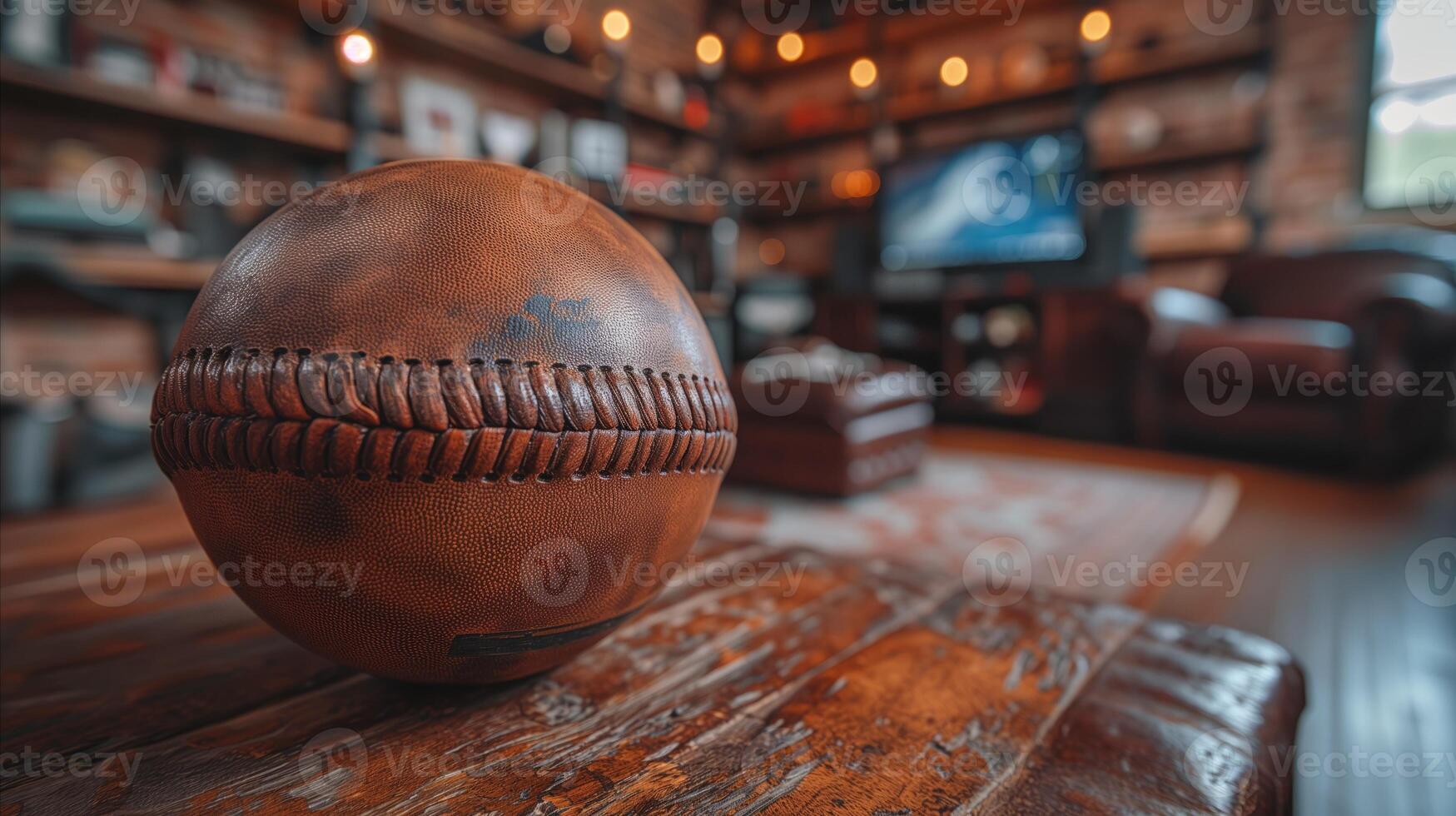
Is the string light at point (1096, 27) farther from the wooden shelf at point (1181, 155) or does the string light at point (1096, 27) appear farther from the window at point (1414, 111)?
the window at point (1414, 111)

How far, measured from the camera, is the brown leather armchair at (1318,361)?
2.74 metres

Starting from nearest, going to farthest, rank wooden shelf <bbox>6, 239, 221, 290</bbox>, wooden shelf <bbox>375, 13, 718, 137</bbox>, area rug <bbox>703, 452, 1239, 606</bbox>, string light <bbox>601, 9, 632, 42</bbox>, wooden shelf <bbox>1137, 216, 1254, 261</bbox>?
1. area rug <bbox>703, 452, 1239, 606</bbox>
2. wooden shelf <bbox>6, 239, 221, 290</bbox>
3. wooden shelf <bbox>375, 13, 718, 137</bbox>
4. wooden shelf <bbox>1137, 216, 1254, 261</bbox>
5. string light <bbox>601, 9, 632, 42</bbox>

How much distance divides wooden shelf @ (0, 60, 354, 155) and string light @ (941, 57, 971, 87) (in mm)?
4101

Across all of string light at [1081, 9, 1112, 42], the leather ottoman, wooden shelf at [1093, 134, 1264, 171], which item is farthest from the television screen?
the leather ottoman

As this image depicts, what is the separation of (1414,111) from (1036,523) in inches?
141

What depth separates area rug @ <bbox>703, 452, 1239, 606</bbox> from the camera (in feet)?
5.59

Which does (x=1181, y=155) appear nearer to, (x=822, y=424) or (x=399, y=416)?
(x=822, y=424)

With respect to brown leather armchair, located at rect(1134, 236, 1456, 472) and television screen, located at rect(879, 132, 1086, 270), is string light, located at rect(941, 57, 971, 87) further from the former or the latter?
brown leather armchair, located at rect(1134, 236, 1456, 472)

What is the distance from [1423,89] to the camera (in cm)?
363

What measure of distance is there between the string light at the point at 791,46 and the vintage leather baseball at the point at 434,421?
6016mm

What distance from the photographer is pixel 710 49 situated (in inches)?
218

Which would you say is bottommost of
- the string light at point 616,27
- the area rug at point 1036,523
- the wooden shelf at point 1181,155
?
the area rug at point 1036,523

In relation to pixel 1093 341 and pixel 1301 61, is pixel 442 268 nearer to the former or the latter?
pixel 1093 341

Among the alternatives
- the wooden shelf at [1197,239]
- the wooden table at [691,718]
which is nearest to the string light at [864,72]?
the wooden shelf at [1197,239]
